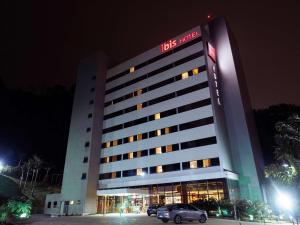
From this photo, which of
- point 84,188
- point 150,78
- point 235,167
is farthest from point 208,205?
point 150,78

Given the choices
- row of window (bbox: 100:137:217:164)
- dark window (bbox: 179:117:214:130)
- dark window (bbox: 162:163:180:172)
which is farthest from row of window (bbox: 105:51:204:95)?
dark window (bbox: 162:163:180:172)

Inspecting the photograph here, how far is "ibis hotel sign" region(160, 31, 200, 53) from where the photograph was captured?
45513 mm

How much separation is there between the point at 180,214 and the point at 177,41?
33.6 m

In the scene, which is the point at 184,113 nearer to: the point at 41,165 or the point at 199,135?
the point at 199,135

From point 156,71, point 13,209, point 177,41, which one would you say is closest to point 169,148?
point 156,71

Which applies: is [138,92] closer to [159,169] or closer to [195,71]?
[195,71]

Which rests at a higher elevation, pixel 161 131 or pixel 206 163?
pixel 161 131

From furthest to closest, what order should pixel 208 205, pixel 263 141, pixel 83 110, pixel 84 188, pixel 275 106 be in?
pixel 275 106, pixel 263 141, pixel 83 110, pixel 84 188, pixel 208 205

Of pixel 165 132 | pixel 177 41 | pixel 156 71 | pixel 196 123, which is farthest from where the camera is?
pixel 156 71

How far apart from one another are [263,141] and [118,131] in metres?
34.2

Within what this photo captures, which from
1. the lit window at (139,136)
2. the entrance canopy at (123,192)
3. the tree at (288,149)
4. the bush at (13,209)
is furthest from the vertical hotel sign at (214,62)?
the bush at (13,209)

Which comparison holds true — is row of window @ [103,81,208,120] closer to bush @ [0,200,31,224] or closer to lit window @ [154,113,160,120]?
lit window @ [154,113,160,120]

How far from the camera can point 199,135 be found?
126 ft

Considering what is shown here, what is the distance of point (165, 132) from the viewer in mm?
42438
